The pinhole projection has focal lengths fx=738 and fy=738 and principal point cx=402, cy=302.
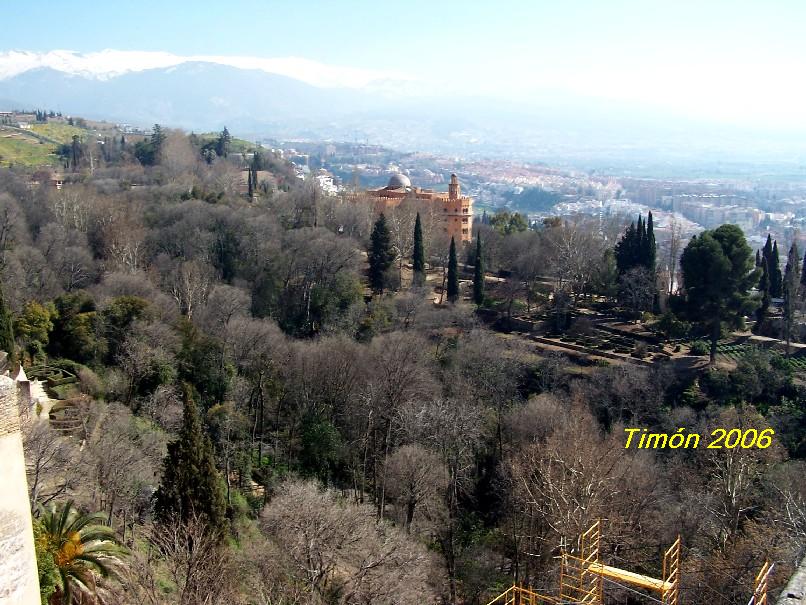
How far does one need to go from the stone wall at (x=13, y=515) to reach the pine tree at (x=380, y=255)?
87.4 feet

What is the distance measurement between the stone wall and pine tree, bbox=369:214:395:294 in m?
26.6

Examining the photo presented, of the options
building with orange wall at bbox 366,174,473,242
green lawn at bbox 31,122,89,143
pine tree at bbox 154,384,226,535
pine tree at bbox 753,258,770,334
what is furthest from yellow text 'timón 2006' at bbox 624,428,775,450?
green lawn at bbox 31,122,89,143

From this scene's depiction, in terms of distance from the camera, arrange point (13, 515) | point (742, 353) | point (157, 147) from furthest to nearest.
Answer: point (157, 147), point (742, 353), point (13, 515)

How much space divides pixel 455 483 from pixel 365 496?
2.66 m

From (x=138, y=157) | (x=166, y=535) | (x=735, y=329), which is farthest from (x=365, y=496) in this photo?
(x=138, y=157)

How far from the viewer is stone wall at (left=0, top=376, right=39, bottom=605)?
14.8 feet

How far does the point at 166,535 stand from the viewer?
1254cm

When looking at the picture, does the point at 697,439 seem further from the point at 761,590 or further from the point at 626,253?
the point at 626,253

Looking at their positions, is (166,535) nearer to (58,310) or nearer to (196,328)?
(196,328)

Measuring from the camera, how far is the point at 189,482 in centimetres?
1338

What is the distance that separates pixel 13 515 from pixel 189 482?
913cm

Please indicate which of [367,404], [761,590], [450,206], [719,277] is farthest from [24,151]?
[761,590]

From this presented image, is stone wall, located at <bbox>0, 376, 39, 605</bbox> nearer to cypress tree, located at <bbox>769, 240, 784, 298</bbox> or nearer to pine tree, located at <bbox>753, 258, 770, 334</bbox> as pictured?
pine tree, located at <bbox>753, 258, 770, 334</bbox>

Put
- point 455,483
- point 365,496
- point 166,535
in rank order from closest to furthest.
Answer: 1. point 166,535
2. point 455,483
3. point 365,496
